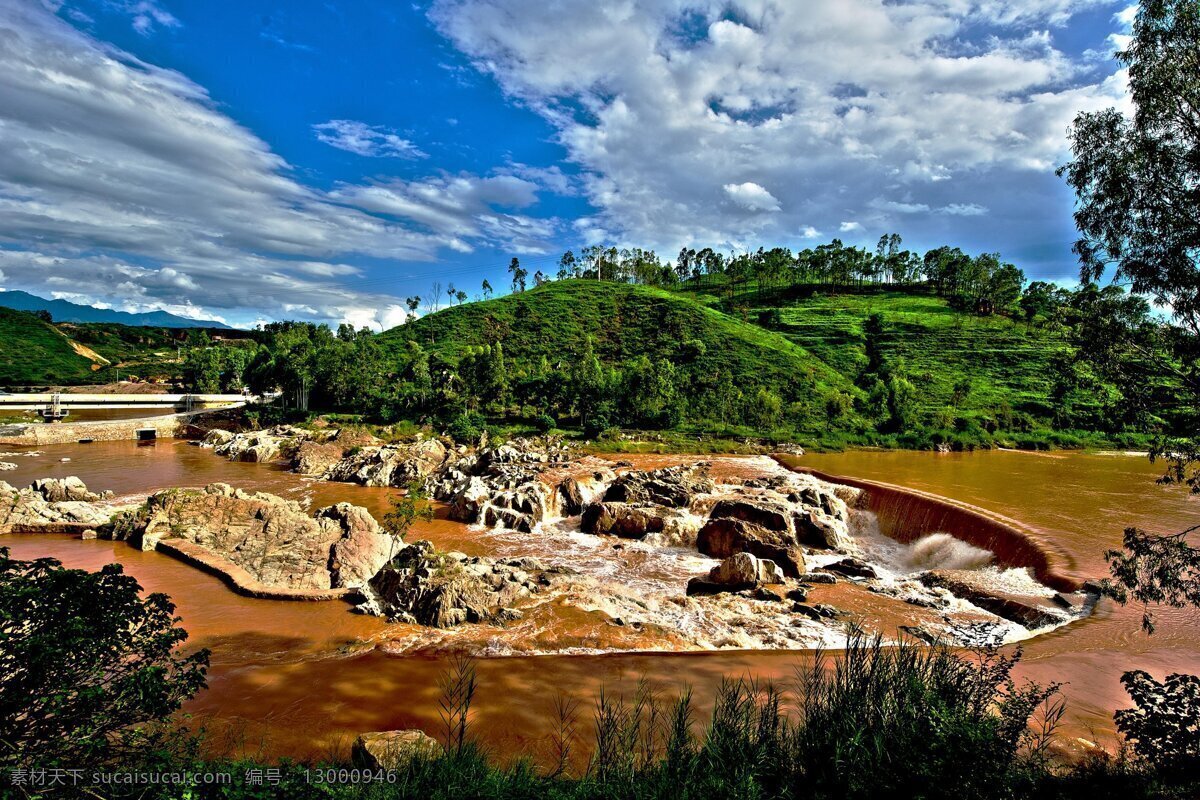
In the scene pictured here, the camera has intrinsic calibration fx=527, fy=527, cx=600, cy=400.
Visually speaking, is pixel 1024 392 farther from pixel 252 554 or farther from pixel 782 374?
pixel 252 554

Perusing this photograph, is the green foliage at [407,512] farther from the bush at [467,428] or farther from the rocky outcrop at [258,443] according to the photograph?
the rocky outcrop at [258,443]

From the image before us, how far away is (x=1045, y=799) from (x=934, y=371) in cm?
8707

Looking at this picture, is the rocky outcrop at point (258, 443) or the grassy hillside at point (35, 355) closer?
the rocky outcrop at point (258, 443)

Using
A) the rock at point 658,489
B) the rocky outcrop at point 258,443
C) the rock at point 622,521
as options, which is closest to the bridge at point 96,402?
the rocky outcrop at point 258,443

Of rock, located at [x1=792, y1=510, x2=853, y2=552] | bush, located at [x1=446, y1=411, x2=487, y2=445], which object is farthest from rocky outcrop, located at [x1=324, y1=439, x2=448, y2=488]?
rock, located at [x1=792, y1=510, x2=853, y2=552]

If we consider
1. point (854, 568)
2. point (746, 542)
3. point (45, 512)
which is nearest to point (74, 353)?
point (45, 512)

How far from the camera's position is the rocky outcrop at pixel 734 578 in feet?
56.3

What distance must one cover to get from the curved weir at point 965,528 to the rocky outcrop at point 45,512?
33.9m

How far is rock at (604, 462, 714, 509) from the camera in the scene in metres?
27.0

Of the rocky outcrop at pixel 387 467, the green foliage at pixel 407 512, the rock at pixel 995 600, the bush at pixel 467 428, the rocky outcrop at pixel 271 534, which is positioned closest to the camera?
the rock at pixel 995 600

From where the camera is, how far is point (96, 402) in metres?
64.8

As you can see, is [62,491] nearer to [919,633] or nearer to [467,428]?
[467,428]

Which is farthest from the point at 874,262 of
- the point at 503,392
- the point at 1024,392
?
the point at 503,392

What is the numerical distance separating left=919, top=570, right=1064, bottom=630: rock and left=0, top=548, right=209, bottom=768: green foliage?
19.6 m
